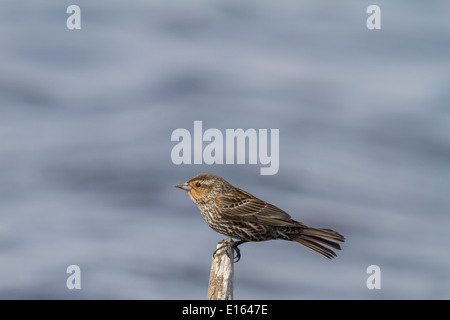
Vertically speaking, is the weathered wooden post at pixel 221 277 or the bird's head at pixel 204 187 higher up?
the bird's head at pixel 204 187

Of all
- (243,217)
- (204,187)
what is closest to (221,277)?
(243,217)

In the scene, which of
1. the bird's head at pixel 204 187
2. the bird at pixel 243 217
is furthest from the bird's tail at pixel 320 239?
the bird's head at pixel 204 187

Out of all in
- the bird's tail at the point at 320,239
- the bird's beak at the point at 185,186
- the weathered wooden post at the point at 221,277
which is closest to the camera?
the weathered wooden post at the point at 221,277

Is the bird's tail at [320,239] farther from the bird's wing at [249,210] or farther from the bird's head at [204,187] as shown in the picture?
the bird's head at [204,187]

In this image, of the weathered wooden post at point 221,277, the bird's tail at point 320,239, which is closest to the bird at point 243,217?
the bird's tail at point 320,239

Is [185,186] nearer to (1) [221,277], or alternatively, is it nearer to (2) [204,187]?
(2) [204,187]

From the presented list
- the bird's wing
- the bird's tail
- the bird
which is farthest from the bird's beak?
the bird's tail

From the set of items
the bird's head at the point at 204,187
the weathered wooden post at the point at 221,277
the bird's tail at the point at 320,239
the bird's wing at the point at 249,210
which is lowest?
the weathered wooden post at the point at 221,277

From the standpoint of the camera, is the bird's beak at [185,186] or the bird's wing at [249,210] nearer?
the bird's wing at [249,210]

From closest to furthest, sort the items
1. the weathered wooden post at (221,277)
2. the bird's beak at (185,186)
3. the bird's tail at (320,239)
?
the weathered wooden post at (221,277) → the bird's tail at (320,239) → the bird's beak at (185,186)
